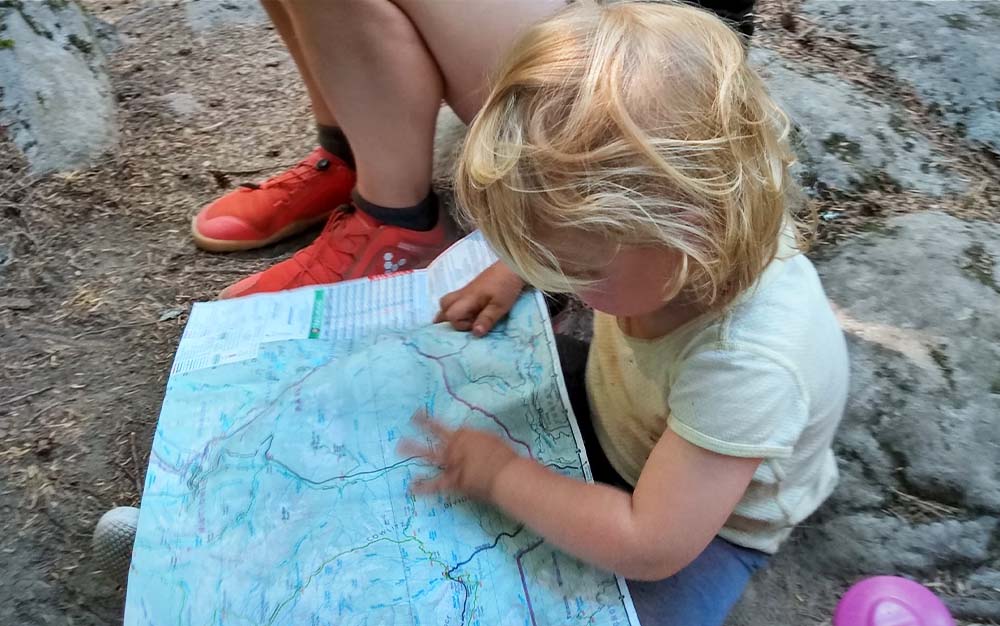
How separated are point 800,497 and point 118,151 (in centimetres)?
165

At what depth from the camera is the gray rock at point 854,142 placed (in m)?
1.38

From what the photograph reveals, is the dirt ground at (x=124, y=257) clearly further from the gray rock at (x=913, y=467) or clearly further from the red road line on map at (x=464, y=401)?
the red road line on map at (x=464, y=401)

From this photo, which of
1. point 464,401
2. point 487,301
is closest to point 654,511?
point 464,401

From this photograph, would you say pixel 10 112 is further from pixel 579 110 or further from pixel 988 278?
pixel 988 278

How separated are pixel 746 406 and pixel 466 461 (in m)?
0.32

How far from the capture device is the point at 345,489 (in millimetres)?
908

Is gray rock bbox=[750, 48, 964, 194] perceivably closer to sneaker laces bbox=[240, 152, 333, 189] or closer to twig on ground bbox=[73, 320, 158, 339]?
sneaker laces bbox=[240, 152, 333, 189]

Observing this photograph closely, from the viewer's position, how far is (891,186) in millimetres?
1368

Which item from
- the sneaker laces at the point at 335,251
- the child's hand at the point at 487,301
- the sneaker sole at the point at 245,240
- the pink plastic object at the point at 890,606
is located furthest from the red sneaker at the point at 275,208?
the pink plastic object at the point at 890,606

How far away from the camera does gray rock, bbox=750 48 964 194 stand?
4.52 feet

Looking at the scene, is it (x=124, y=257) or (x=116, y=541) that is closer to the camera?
(x=116, y=541)

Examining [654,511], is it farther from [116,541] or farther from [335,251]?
[335,251]

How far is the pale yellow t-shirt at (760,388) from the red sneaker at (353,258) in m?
0.53

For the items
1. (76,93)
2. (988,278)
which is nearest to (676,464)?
(988,278)
